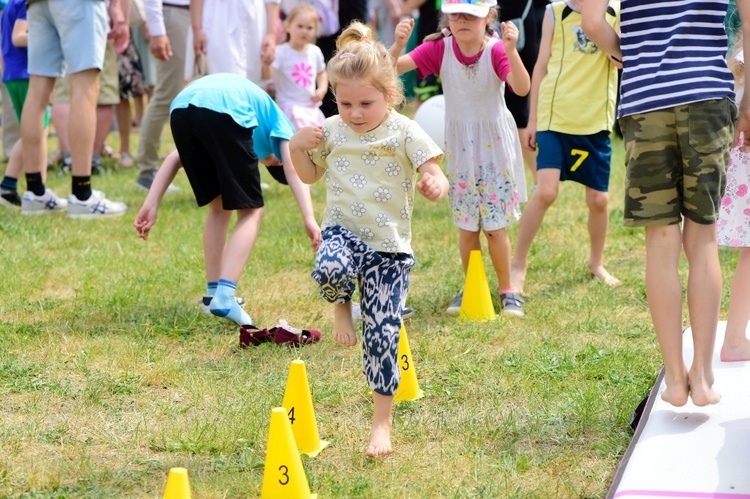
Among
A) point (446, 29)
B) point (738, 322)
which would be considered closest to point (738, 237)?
point (738, 322)

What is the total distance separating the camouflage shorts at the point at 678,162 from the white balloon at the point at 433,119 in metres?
4.98

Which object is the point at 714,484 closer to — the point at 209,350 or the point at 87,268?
the point at 209,350

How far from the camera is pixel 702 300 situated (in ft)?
12.0

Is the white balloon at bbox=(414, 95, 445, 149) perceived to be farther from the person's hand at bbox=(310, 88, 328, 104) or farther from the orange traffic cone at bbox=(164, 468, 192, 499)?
the orange traffic cone at bbox=(164, 468, 192, 499)

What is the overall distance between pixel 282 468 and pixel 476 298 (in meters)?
2.33

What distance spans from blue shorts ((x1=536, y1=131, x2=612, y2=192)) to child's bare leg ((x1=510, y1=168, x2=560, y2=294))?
0.23 ft

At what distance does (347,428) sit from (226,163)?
1.75m

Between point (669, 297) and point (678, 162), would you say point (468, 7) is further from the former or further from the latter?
point (669, 297)

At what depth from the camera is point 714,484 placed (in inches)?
124

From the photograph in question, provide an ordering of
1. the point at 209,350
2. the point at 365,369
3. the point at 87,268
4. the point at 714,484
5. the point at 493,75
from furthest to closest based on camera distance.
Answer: the point at 87,268, the point at 493,75, the point at 209,350, the point at 365,369, the point at 714,484

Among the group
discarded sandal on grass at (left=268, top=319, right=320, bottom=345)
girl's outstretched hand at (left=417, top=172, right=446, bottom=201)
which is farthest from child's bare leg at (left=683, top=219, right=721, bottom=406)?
discarded sandal on grass at (left=268, top=319, right=320, bottom=345)

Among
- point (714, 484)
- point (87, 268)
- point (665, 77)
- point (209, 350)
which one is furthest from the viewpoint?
point (87, 268)

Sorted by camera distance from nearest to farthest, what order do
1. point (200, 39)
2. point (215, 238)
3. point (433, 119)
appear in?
point (215, 238)
point (200, 39)
point (433, 119)

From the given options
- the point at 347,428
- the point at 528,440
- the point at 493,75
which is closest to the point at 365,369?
the point at 347,428
